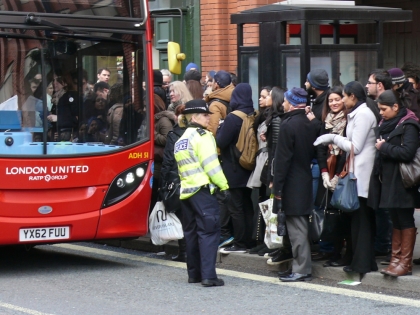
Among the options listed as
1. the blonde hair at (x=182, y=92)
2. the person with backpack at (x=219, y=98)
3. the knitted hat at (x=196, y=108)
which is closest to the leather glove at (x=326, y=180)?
the knitted hat at (x=196, y=108)

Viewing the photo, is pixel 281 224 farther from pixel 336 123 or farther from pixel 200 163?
pixel 336 123

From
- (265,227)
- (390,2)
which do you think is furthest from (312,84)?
(390,2)

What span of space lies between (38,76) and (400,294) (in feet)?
12.6

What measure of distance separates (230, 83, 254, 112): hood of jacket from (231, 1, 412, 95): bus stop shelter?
920mm

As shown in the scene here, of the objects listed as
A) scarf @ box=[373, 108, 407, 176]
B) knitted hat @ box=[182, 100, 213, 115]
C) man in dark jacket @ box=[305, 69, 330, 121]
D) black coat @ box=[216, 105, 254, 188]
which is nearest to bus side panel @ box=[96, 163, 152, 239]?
black coat @ box=[216, 105, 254, 188]

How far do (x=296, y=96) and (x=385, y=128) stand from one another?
87cm

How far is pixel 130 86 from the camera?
9953mm

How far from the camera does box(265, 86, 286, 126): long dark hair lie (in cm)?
955

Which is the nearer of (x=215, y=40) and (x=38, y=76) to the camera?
(x=38, y=76)

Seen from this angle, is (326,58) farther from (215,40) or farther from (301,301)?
(215,40)

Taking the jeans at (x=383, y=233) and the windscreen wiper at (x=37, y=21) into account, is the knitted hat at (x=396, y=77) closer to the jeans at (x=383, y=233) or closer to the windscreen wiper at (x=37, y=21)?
the jeans at (x=383, y=233)

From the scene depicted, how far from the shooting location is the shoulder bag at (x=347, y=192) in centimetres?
862

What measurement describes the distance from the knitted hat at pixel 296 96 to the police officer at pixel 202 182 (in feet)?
2.46

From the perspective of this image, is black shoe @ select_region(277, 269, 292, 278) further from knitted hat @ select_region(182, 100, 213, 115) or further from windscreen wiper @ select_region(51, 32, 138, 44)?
windscreen wiper @ select_region(51, 32, 138, 44)
